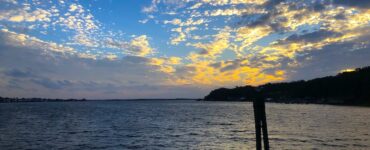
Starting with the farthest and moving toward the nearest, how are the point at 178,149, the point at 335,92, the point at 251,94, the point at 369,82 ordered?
the point at 335,92, the point at 369,82, the point at 178,149, the point at 251,94

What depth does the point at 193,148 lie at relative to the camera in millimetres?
40469

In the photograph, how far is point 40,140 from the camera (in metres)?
49.6

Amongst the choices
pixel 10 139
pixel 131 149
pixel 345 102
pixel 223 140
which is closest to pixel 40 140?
pixel 10 139

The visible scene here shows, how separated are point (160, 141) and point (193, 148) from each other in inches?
319

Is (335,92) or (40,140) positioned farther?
(335,92)

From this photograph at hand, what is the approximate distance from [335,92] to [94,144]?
174m

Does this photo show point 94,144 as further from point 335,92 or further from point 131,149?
point 335,92

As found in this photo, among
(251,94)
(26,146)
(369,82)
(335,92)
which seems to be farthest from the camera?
(335,92)

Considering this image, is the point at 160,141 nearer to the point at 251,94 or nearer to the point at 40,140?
the point at 40,140

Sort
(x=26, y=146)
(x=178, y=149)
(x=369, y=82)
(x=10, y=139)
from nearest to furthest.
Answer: (x=178, y=149)
(x=26, y=146)
(x=10, y=139)
(x=369, y=82)

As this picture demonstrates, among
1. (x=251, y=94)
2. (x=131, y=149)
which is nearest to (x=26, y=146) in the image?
(x=131, y=149)

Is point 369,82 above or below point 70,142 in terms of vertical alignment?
above

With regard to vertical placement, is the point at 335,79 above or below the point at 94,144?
above

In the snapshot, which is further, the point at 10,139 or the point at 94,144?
the point at 10,139
